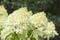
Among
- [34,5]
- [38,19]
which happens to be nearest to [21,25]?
[38,19]

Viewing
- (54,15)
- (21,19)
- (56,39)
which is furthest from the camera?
(54,15)

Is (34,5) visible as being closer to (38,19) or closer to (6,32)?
(38,19)

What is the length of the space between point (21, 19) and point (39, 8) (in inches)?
191

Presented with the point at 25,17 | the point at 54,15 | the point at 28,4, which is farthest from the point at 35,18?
the point at 54,15

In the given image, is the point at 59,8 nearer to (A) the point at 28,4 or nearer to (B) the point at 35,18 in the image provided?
(A) the point at 28,4

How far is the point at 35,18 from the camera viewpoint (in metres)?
2.83

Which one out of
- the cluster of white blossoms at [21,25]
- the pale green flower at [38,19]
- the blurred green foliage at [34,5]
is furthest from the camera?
the blurred green foliage at [34,5]

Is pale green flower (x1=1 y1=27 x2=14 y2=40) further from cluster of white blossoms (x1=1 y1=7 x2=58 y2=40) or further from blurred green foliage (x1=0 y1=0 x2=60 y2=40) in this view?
blurred green foliage (x1=0 y1=0 x2=60 y2=40)

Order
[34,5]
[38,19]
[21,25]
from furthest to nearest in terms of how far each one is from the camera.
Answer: [34,5], [38,19], [21,25]

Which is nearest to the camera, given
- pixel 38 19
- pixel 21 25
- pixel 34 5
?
pixel 21 25

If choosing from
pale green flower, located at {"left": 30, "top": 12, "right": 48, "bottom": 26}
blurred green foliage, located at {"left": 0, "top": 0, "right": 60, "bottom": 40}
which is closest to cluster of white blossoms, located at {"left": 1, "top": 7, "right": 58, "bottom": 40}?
pale green flower, located at {"left": 30, "top": 12, "right": 48, "bottom": 26}

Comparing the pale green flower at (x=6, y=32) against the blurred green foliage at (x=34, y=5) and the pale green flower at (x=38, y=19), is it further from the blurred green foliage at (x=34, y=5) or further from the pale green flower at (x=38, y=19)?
the blurred green foliage at (x=34, y=5)

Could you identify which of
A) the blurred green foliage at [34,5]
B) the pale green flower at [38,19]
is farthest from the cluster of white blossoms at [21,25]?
the blurred green foliage at [34,5]

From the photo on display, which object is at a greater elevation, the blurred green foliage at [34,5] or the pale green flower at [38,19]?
the pale green flower at [38,19]
